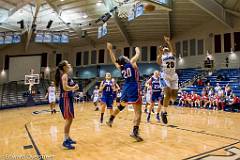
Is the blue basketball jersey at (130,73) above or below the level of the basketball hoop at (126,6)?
below

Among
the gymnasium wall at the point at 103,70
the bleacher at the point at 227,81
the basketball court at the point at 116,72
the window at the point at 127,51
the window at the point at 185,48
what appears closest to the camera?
the basketball court at the point at 116,72

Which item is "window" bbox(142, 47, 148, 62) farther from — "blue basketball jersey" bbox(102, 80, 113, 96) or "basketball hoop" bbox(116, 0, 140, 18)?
"blue basketball jersey" bbox(102, 80, 113, 96)

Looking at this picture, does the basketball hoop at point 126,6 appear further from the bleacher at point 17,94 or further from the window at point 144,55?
the bleacher at point 17,94

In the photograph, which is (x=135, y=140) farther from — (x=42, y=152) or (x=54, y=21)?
(x=54, y=21)

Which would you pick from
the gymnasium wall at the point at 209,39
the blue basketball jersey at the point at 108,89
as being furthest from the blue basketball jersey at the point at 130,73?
the gymnasium wall at the point at 209,39

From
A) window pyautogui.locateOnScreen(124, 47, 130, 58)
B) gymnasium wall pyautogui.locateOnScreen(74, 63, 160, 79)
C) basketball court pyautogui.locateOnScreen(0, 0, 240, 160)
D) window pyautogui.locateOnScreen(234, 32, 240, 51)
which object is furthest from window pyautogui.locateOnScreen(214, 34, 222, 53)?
window pyautogui.locateOnScreen(124, 47, 130, 58)

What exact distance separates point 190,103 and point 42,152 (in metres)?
12.1

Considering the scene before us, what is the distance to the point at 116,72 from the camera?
27.8 m

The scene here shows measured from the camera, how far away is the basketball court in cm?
415

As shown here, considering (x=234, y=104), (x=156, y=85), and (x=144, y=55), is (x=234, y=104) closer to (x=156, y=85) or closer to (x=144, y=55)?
(x=156, y=85)

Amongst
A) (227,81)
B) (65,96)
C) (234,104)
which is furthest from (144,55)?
(65,96)

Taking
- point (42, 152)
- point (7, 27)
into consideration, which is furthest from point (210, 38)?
point (42, 152)

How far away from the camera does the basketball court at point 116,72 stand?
4.15 m

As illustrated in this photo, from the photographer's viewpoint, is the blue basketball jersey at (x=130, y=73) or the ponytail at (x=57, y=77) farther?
the blue basketball jersey at (x=130, y=73)
